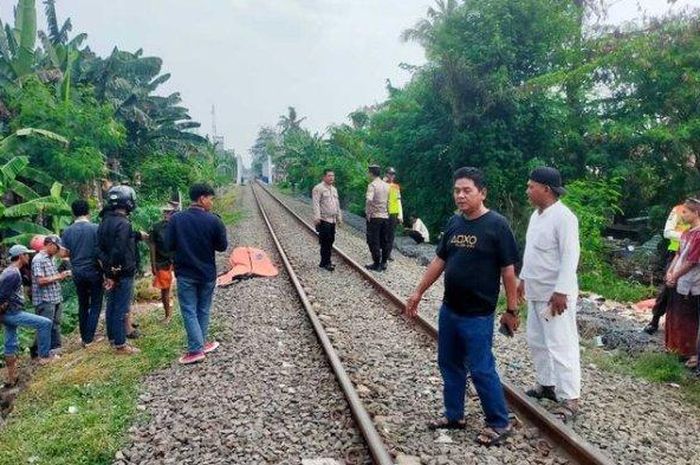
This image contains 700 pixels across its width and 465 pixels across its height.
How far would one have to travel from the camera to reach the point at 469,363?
402 cm

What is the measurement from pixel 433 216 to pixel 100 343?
13.0 metres

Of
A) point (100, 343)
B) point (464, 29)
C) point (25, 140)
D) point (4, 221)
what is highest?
point (464, 29)

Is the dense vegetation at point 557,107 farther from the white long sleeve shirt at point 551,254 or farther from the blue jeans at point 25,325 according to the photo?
the blue jeans at point 25,325

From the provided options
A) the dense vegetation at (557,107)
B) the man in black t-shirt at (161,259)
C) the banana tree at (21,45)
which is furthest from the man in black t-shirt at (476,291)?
the banana tree at (21,45)

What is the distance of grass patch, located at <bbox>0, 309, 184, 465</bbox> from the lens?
13.6 ft

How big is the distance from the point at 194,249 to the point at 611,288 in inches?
336

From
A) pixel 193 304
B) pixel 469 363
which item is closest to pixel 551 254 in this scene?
pixel 469 363

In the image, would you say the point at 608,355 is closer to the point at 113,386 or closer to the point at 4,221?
the point at 113,386

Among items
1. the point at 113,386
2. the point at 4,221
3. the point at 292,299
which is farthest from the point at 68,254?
the point at 4,221

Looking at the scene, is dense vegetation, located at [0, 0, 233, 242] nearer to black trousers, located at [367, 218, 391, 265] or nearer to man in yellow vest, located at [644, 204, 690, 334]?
black trousers, located at [367, 218, 391, 265]

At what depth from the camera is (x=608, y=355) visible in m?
6.42

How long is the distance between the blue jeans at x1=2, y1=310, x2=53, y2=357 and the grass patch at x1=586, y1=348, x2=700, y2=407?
634cm

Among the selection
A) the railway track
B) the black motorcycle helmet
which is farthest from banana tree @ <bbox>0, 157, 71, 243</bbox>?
the railway track

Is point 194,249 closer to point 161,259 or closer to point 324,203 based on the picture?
point 161,259
